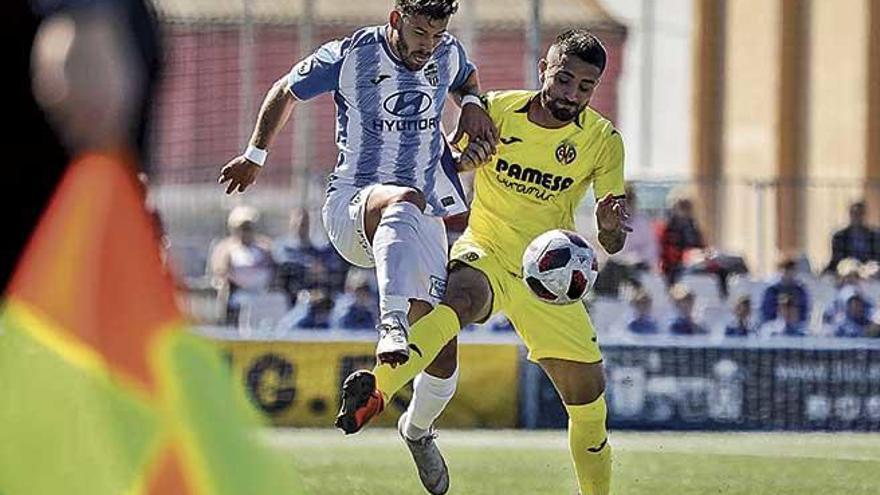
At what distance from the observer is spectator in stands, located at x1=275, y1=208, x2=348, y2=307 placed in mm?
16109

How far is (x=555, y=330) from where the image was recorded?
813 cm

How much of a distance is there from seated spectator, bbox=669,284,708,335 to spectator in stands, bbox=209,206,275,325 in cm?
306

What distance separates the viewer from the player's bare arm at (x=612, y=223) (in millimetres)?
7988

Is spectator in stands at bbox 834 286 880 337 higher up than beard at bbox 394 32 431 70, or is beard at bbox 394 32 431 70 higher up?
beard at bbox 394 32 431 70

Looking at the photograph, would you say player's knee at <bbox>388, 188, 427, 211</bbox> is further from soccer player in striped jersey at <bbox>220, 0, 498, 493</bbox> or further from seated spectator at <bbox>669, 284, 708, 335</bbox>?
seated spectator at <bbox>669, 284, 708, 335</bbox>

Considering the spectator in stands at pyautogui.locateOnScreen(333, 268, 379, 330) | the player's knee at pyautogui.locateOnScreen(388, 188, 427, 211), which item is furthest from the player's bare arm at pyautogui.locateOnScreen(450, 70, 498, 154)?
the spectator in stands at pyautogui.locateOnScreen(333, 268, 379, 330)

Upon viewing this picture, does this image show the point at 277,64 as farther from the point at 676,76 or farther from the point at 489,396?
the point at 489,396

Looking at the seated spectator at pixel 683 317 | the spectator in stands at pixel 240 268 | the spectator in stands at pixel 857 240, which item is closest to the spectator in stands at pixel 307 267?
the spectator in stands at pixel 240 268

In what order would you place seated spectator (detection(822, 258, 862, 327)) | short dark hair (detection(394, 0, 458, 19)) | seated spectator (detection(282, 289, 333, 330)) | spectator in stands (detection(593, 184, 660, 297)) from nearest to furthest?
→ 1. short dark hair (detection(394, 0, 458, 19))
2. seated spectator (detection(282, 289, 333, 330))
3. seated spectator (detection(822, 258, 862, 327))
4. spectator in stands (detection(593, 184, 660, 297))

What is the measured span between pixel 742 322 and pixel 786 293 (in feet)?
1.54

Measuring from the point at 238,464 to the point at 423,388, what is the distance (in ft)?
15.4

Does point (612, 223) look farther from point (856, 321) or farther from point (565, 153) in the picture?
point (856, 321)

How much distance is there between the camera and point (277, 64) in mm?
33312

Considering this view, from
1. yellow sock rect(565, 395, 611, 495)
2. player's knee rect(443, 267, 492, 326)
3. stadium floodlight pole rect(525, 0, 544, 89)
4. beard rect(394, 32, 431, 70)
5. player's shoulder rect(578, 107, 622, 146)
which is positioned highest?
stadium floodlight pole rect(525, 0, 544, 89)
